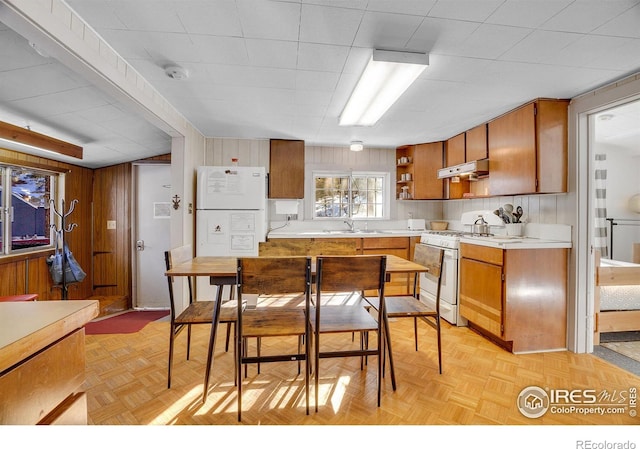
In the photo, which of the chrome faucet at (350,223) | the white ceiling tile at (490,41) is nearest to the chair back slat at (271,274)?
the white ceiling tile at (490,41)

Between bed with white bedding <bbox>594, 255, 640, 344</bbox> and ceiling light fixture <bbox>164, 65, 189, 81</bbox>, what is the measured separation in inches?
150

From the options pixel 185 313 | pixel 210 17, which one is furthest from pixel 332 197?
pixel 210 17

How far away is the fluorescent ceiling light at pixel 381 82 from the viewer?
1857 millimetres

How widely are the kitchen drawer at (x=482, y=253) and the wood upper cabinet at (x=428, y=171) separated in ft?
4.35

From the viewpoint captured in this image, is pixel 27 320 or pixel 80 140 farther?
pixel 80 140

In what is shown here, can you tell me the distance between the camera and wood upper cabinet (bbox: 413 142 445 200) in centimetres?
421

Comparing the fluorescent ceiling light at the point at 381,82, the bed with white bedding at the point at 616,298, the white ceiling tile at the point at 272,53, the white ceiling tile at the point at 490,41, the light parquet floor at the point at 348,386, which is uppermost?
the white ceiling tile at the point at 272,53

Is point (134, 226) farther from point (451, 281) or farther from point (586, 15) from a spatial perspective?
point (586, 15)

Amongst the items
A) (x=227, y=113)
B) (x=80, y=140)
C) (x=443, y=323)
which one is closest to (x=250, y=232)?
(x=227, y=113)

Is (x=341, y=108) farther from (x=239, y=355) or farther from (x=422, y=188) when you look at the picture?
(x=239, y=355)

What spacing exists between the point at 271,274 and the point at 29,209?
3.81 meters

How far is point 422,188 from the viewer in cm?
425

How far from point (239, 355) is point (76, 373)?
3.16 feet

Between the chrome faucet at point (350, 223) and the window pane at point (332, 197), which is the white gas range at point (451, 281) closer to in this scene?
the chrome faucet at point (350, 223)
